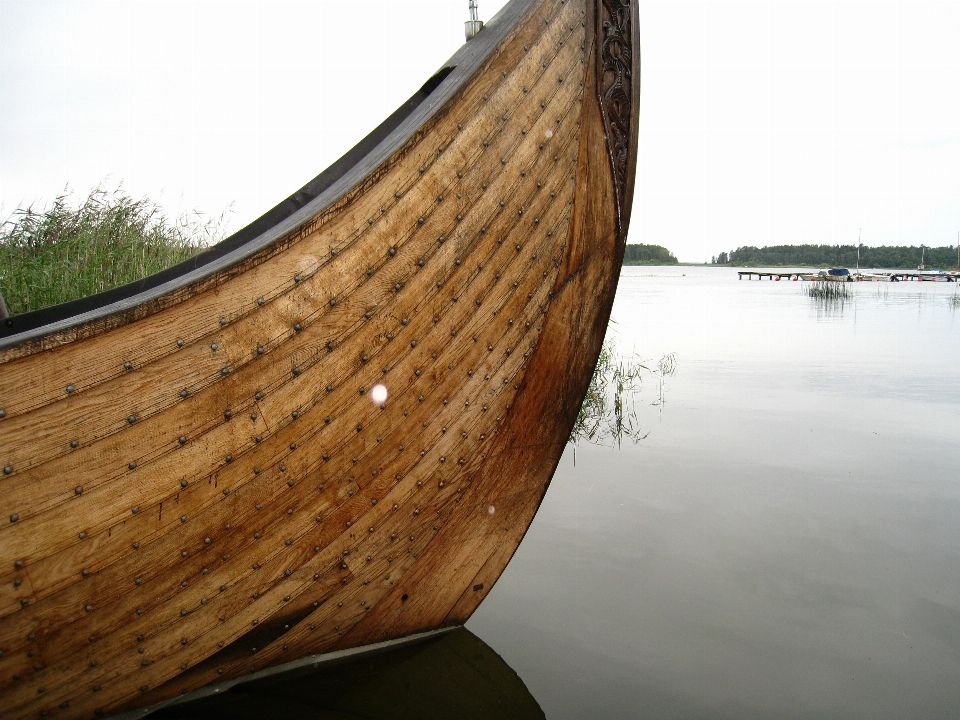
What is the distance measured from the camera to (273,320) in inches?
76.7

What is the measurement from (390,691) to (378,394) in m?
1.19

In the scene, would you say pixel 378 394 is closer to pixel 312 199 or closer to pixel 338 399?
pixel 338 399

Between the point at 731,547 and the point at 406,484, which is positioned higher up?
the point at 406,484

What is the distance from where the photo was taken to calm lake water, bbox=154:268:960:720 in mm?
2672

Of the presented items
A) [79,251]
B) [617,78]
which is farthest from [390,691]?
[79,251]

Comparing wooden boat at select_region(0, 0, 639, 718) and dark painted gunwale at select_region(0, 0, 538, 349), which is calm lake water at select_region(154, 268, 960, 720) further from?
dark painted gunwale at select_region(0, 0, 538, 349)

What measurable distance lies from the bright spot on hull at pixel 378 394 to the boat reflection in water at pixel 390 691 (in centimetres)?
108

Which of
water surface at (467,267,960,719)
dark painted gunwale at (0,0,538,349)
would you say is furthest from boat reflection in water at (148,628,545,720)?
dark painted gunwale at (0,0,538,349)

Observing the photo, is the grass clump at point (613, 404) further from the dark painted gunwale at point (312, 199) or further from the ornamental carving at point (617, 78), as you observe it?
the dark painted gunwale at point (312, 199)

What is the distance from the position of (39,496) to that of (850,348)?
45.1ft

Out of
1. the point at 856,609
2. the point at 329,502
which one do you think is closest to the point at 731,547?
the point at 856,609

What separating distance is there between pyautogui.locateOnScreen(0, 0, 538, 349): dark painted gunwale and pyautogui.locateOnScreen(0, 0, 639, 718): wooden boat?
1cm

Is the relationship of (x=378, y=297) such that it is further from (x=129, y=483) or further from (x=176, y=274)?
(x=176, y=274)

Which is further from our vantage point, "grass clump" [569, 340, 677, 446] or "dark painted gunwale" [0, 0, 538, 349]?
"grass clump" [569, 340, 677, 446]
